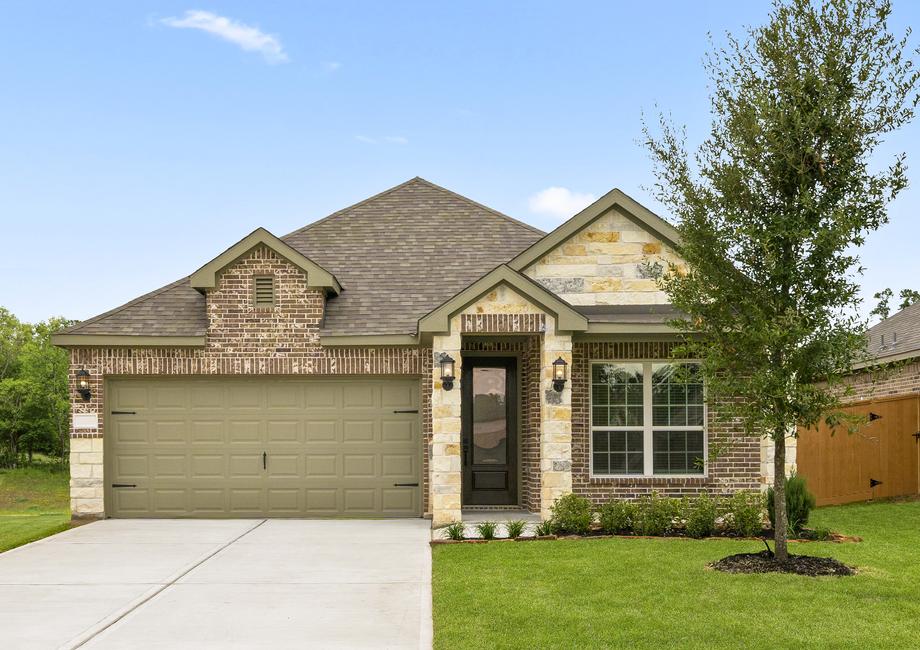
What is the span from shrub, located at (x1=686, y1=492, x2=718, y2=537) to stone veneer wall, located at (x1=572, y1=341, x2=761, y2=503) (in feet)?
7.16

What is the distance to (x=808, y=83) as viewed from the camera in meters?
10.5

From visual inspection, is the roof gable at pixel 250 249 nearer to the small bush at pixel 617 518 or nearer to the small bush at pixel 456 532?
the small bush at pixel 456 532

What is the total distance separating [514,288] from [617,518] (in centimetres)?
361

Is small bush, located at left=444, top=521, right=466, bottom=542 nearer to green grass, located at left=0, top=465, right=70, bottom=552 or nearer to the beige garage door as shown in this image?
the beige garage door

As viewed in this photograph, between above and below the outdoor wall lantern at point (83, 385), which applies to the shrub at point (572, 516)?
below

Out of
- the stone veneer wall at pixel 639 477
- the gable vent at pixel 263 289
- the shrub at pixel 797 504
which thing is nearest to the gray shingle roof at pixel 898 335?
the stone veneer wall at pixel 639 477

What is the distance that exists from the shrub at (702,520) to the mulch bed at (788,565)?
2133 millimetres

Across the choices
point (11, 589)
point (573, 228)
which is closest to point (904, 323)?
point (573, 228)

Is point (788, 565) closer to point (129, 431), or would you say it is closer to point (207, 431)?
point (207, 431)

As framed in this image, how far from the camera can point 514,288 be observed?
564 inches

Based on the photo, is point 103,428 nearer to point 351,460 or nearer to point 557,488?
point 351,460

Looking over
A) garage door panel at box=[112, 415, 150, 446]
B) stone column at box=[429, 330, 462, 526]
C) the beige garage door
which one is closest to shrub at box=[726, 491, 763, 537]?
stone column at box=[429, 330, 462, 526]

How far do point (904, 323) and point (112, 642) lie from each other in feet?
74.0

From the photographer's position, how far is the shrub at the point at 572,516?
43.4 ft
